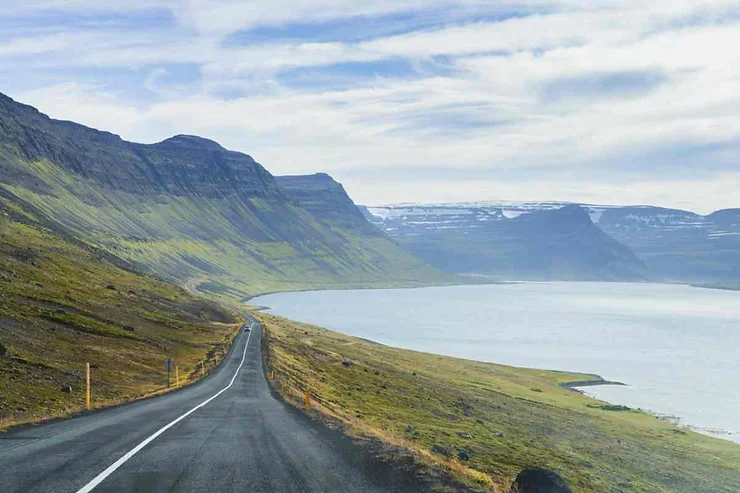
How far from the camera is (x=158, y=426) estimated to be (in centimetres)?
2161

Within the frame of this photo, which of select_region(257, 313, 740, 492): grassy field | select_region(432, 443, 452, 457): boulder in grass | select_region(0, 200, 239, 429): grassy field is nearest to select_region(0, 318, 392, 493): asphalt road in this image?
select_region(257, 313, 740, 492): grassy field

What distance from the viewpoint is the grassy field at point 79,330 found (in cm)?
3472

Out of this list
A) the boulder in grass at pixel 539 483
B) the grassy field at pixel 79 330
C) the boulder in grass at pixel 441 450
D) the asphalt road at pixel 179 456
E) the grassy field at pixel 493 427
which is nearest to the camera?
the asphalt road at pixel 179 456

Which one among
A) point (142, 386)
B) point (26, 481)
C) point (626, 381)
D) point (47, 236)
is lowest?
point (626, 381)

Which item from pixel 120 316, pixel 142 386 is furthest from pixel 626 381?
pixel 142 386

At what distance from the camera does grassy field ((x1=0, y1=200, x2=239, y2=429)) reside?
34.7m

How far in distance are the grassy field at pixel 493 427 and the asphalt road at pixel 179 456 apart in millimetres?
1806

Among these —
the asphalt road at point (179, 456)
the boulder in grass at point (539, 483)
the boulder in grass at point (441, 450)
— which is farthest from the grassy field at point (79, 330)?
the boulder in grass at point (539, 483)

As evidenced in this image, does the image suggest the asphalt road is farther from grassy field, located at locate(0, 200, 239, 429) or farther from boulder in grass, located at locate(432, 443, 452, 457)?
boulder in grass, located at locate(432, 443, 452, 457)

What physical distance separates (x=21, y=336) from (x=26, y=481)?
3968cm

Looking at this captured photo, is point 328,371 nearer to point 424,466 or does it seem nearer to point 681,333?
point 424,466

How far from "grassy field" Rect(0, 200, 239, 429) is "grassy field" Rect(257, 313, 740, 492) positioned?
31.3ft

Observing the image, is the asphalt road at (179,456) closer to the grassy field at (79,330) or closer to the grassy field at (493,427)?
the grassy field at (493,427)

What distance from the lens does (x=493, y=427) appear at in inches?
2260
